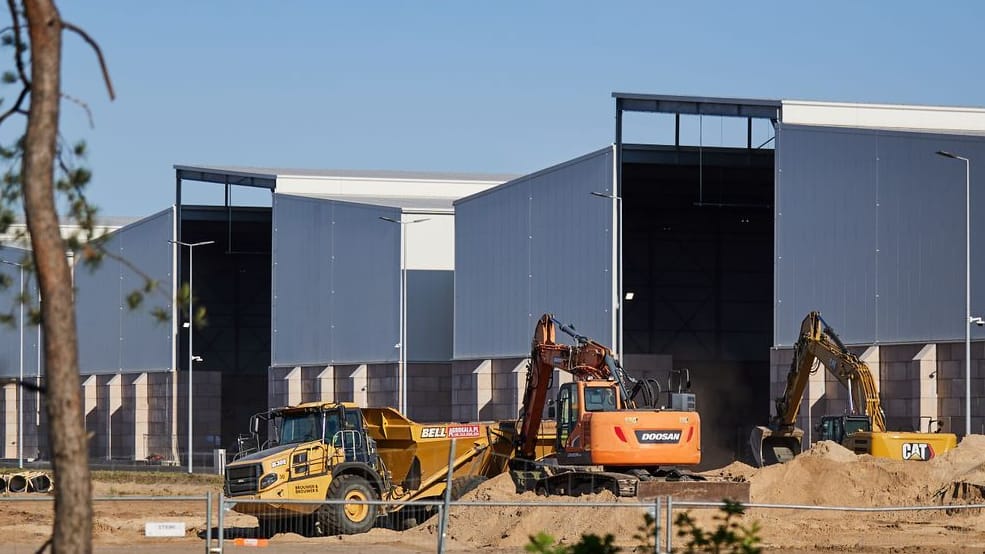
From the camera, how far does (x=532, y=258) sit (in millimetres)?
62938

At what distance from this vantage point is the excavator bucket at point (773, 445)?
4594cm

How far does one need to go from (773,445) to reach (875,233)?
24.5 feet

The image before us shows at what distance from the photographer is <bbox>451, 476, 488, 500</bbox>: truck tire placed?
33816mm

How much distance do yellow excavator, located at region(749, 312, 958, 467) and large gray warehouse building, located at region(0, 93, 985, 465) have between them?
13.6 feet

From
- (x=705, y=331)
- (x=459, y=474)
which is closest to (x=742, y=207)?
(x=705, y=331)

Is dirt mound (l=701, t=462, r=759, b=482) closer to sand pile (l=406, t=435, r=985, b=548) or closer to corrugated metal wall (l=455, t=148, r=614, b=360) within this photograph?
sand pile (l=406, t=435, r=985, b=548)

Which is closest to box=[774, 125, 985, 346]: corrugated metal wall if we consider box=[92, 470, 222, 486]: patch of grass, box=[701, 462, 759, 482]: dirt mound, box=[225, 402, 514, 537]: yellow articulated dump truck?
box=[701, 462, 759, 482]: dirt mound

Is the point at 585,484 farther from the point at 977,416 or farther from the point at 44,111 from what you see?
the point at 44,111

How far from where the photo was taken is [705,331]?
72.6 metres

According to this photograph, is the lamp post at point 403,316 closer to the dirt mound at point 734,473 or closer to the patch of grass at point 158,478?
the patch of grass at point 158,478

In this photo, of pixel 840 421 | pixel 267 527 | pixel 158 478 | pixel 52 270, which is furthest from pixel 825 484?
pixel 158 478

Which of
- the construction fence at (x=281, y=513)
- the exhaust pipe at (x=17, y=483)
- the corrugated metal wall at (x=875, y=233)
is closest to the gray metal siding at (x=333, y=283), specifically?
the corrugated metal wall at (x=875, y=233)

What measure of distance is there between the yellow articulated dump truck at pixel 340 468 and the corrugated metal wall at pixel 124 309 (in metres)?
47.5

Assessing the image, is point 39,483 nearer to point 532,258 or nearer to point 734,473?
point 532,258
